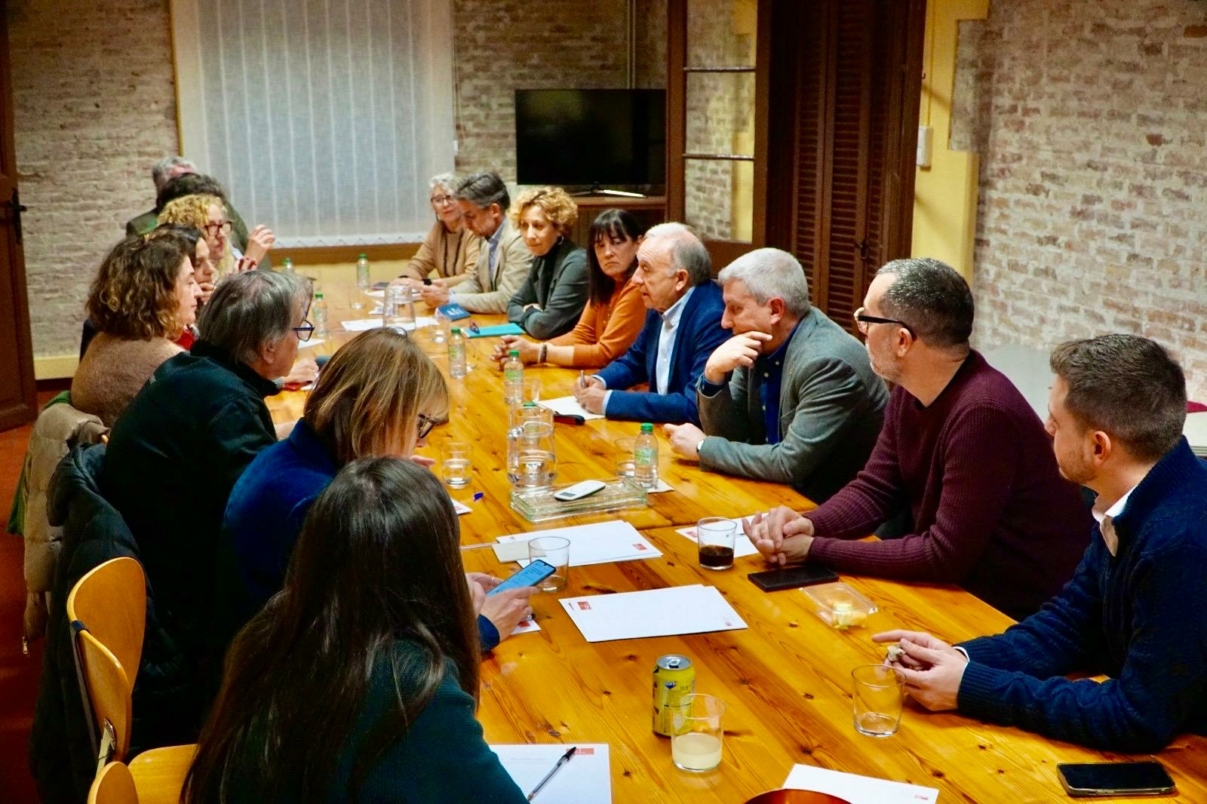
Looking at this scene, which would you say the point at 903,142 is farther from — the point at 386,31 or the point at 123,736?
the point at 123,736

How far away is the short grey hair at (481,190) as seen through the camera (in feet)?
21.4

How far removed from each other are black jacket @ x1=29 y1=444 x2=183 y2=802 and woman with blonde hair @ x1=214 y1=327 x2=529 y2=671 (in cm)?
27

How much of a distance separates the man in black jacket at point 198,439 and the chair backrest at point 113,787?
1.18 metres

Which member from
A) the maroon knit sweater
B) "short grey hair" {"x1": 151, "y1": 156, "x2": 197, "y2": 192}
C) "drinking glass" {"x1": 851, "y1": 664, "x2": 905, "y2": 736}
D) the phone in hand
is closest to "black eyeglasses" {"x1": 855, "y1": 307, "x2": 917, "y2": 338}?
the maroon knit sweater

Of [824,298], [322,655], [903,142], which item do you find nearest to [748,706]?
[322,655]

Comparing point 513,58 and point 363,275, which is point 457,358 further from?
point 513,58

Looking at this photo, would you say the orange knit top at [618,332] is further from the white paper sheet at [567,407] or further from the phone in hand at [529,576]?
the phone in hand at [529,576]

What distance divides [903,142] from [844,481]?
306 cm

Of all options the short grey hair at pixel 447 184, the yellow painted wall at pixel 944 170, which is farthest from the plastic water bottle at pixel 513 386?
the yellow painted wall at pixel 944 170

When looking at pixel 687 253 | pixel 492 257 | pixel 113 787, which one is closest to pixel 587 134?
pixel 492 257

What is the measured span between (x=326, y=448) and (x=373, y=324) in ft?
11.1

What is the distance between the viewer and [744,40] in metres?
7.56

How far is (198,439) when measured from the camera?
3.12 metres

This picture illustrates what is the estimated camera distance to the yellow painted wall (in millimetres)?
Answer: 6164
